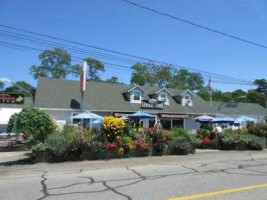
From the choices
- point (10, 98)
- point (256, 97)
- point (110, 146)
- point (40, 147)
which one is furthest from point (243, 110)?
point (40, 147)

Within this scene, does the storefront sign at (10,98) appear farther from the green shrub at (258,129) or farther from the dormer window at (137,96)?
the green shrub at (258,129)

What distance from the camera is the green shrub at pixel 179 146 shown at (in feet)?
59.3

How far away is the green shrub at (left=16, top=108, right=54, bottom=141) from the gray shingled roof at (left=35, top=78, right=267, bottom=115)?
18167 millimetres

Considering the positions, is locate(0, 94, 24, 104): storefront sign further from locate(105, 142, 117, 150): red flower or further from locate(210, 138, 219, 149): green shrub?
locate(105, 142, 117, 150): red flower

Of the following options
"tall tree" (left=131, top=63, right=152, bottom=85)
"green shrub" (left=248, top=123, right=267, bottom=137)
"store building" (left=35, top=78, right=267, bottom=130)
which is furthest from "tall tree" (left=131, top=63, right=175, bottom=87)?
"green shrub" (left=248, top=123, right=267, bottom=137)

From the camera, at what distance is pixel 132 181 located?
406 inches

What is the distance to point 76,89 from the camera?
38094 millimetres

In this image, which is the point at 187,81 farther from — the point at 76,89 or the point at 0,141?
the point at 0,141

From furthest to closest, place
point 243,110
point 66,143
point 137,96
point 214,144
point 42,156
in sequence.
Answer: point 243,110, point 137,96, point 214,144, point 66,143, point 42,156

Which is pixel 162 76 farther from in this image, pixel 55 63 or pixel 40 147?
pixel 40 147

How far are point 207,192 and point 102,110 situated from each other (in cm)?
2752

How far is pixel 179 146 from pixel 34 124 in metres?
6.59

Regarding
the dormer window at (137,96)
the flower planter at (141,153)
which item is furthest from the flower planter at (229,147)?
the dormer window at (137,96)

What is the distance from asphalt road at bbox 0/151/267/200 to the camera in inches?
334
